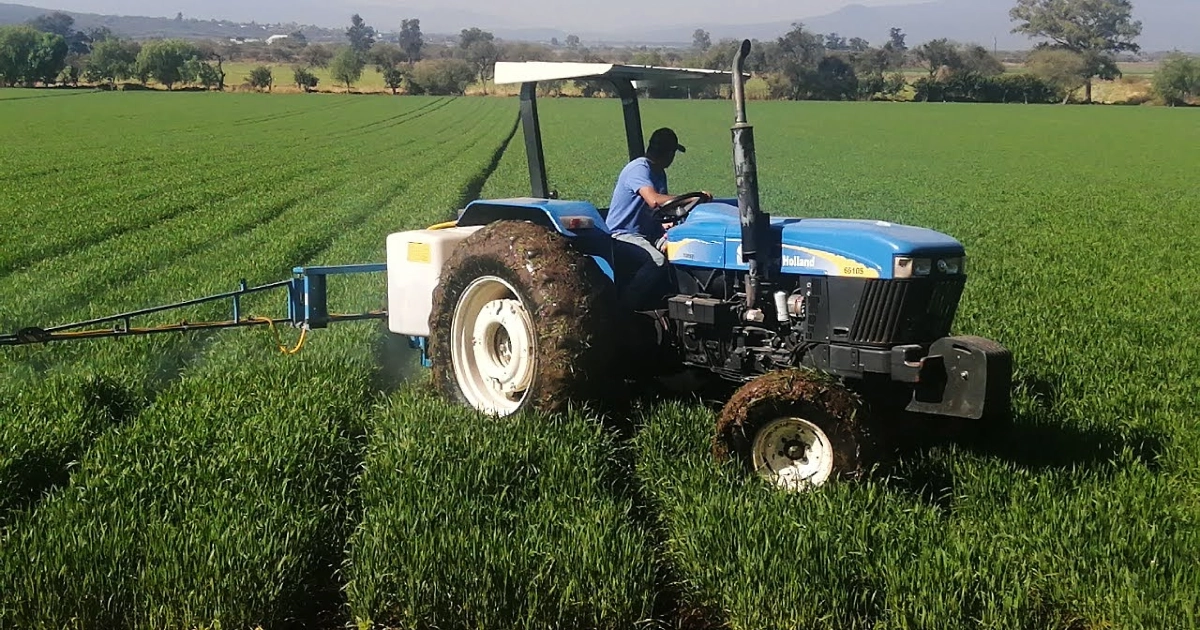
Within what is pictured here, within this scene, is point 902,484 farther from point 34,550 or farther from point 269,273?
point 269,273

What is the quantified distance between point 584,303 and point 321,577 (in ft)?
6.12

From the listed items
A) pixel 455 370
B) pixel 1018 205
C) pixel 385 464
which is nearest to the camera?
pixel 385 464

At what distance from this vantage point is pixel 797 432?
15.8 feet

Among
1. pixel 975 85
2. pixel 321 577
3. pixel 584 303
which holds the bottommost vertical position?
pixel 321 577

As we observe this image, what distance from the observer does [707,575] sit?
3844mm

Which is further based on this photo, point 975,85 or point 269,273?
point 975,85

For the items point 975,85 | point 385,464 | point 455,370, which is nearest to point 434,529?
point 385,464

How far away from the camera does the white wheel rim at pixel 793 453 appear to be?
4.71m

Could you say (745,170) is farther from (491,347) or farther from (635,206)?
(491,347)

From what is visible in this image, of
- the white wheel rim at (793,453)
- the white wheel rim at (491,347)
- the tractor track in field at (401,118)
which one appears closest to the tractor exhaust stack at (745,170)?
the white wheel rim at (793,453)

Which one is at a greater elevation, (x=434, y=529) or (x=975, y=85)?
(x=975, y=85)

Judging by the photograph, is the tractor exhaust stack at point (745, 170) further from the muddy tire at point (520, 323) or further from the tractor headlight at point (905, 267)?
the muddy tire at point (520, 323)

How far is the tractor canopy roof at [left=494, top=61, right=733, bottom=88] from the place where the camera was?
5691 mm

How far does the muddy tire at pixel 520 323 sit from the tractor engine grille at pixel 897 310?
121cm
